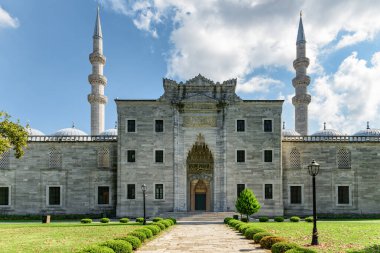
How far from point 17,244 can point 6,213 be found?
23.4m

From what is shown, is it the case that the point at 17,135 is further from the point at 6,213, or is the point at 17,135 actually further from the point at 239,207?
the point at 239,207

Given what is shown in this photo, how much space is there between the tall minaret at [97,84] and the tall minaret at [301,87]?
984 inches

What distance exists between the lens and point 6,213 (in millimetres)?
37656

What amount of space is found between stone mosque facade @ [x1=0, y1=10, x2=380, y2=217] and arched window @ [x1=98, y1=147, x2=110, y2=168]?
0.10m

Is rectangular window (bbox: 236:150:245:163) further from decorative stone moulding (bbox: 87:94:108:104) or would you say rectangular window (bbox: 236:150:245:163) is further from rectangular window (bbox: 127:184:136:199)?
decorative stone moulding (bbox: 87:94:108:104)

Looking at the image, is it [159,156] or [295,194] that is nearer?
[159,156]

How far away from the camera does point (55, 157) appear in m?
38.9

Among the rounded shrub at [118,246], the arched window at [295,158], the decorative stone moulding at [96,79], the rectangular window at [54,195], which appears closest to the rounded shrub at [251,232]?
the rounded shrub at [118,246]

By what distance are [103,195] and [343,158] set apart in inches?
957

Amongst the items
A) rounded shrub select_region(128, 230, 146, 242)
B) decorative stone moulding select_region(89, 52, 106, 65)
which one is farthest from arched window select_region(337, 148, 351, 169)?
decorative stone moulding select_region(89, 52, 106, 65)

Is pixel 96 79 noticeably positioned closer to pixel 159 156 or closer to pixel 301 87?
pixel 159 156

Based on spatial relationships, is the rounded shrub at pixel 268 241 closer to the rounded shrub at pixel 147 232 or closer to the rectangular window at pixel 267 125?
the rounded shrub at pixel 147 232

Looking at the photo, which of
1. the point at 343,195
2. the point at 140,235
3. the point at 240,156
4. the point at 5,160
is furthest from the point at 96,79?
the point at 140,235

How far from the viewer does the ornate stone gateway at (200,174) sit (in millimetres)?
37344
